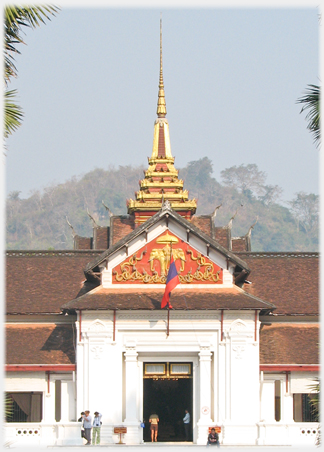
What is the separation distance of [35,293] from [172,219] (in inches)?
269

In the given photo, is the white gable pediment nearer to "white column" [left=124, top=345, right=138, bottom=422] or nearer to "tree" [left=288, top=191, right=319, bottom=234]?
"white column" [left=124, top=345, right=138, bottom=422]

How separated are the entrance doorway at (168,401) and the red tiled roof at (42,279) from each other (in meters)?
4.46

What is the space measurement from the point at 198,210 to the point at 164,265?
13969cm

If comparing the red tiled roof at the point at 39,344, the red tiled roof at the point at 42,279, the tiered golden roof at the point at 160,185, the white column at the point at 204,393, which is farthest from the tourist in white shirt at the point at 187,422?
the tiered golden roof at the point at 160,185

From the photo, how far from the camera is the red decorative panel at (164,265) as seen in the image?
1515 inches

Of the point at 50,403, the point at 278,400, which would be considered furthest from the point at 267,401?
the point at 50,403

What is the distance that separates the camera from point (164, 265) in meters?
38.5

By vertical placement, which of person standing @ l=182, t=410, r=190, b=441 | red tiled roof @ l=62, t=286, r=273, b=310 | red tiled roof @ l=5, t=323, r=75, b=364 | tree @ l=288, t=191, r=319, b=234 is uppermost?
tree @ l=288, t=191, r=319, b=234

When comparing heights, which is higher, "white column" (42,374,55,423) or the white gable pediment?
the white gable pediment

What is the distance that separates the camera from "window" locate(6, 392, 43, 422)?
Result: 131 ft

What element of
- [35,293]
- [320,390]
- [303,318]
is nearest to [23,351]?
[35,293]

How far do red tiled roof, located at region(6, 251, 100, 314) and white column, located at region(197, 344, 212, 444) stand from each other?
6031mm

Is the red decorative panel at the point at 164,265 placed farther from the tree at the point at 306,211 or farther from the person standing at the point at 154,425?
the tree at the point at 306,211

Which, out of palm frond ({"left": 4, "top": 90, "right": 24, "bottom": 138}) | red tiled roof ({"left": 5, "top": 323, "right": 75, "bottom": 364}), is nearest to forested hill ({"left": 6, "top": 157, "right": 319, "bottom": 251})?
red tiled roof ({"left": 5, "top": 323, "right": 75, "bottom": 364})
